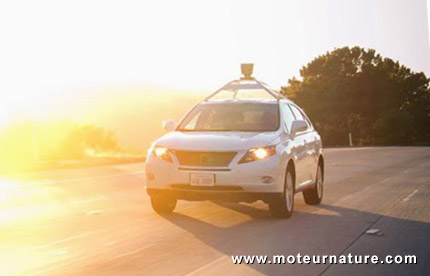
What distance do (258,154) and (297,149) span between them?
4.58ft

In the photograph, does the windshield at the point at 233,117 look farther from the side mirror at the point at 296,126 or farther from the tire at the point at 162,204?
the tire at the point at 162,204

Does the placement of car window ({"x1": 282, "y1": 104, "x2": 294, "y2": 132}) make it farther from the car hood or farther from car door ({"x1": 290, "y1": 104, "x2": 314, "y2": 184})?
the car hood

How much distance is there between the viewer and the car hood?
11.5m

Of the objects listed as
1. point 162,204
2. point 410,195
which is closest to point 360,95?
point 410,195

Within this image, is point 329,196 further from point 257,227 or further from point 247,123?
point 257,227

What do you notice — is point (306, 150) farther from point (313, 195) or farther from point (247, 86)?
point (247, 86)

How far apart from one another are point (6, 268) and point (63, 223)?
347cm

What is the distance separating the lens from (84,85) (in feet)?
313

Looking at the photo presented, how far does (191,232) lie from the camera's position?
10.3 meters

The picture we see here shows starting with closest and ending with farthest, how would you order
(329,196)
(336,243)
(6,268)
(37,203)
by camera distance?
(6,268), (336,243), (37,203), (329,196)

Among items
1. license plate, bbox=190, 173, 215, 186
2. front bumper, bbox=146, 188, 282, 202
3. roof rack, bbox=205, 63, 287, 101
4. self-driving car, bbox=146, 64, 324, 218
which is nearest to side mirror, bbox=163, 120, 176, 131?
self-driving car, bbox=146, 64, 324, 218

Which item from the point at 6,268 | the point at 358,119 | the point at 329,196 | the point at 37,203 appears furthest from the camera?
the point at 358,119

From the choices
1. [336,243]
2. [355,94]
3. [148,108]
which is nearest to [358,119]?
[355,94]

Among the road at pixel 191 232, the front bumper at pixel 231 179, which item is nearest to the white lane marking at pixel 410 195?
the road at pixel 191 232
